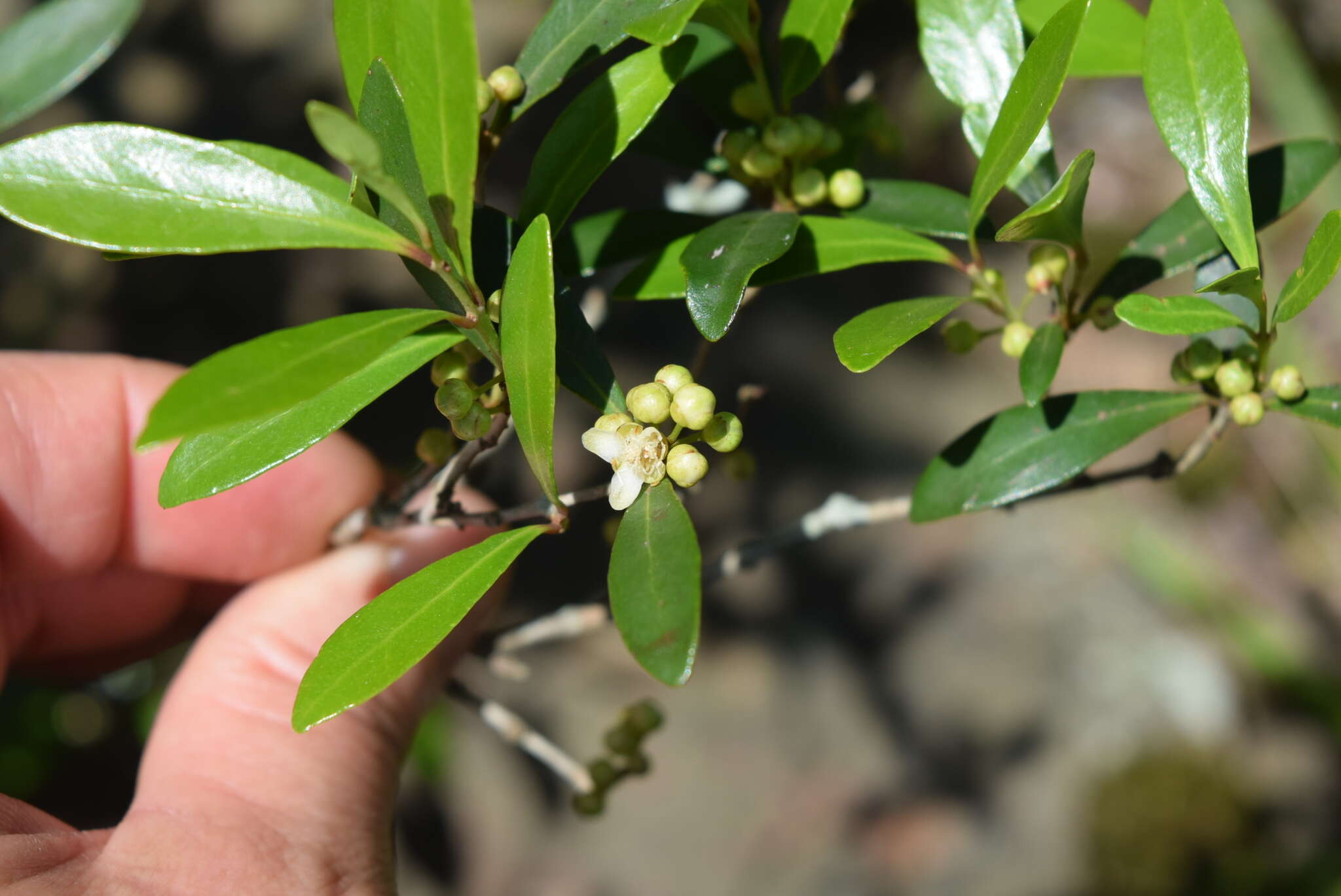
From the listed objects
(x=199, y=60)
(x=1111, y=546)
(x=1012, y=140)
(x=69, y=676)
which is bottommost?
(x=1111, y=546)

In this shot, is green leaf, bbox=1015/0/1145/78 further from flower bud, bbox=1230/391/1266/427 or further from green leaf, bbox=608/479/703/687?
green leaf, bbox=608/479/703/687

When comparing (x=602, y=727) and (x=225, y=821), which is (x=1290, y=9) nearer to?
(x=602, y=727)

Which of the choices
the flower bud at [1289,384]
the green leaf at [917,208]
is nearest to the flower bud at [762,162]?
the green leaf at [917,208]

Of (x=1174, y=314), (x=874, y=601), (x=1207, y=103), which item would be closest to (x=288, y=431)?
(x=1174, y=314)

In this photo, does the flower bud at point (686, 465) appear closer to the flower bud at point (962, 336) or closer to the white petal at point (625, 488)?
the white petal at point (625, 488)

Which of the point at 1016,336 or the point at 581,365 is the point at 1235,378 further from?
the point at 581,365

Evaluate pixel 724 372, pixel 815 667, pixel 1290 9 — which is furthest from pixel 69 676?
pixel 1290 9
